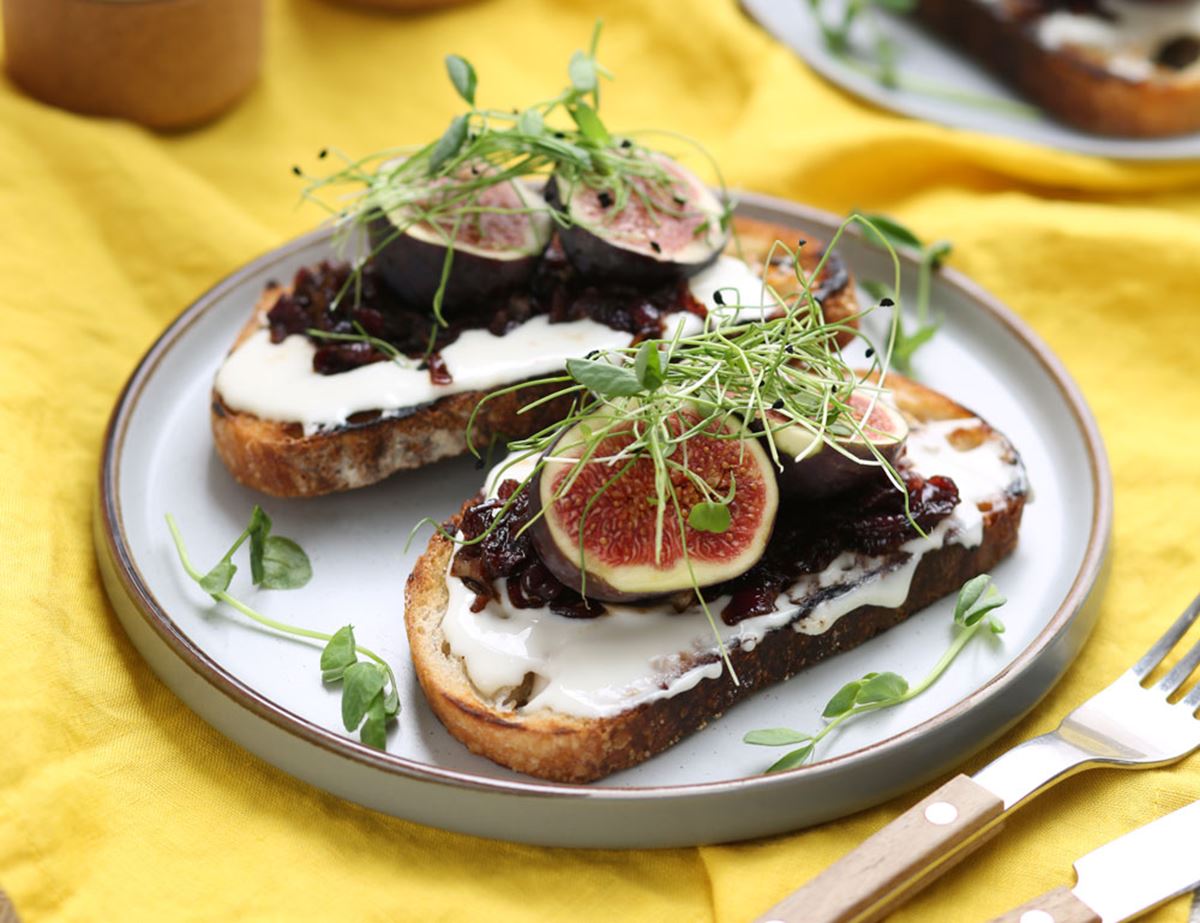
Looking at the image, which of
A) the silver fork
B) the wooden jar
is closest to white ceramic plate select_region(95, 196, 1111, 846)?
the silver fork

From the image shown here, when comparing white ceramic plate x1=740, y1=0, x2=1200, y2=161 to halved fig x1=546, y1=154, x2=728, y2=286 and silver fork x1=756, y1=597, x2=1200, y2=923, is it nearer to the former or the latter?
halved fig x1=546, y1=154, x2=728, y2=286

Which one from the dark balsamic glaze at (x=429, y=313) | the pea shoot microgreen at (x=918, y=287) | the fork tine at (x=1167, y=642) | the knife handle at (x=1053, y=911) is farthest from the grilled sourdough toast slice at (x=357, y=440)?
the knife handle at (x=1053, y=911)

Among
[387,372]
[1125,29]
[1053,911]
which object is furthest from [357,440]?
[1125,29]

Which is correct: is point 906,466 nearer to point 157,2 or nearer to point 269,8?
point 157,2

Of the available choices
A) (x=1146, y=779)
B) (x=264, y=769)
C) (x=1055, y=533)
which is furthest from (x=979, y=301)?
(x=264, y=769)

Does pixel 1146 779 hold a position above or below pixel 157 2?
above

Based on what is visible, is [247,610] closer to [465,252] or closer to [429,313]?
[429,313]
